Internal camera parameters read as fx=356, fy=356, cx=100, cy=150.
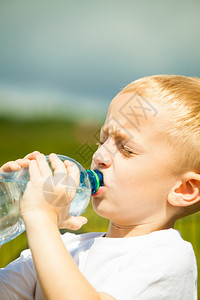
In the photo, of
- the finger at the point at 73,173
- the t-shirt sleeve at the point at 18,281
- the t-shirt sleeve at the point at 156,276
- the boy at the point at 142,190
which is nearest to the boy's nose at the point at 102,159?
the boy at the point at 142,190

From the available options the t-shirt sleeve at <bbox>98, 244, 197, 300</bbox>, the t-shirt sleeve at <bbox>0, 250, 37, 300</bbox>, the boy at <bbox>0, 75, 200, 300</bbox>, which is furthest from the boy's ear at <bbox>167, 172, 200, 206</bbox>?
the t-shirt sleeve at <bbox>0, 250, 37, 300</bbox>

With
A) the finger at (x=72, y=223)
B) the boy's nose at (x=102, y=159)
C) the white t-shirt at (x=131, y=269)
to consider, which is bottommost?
the white t-shirt at (x=131, y=269)

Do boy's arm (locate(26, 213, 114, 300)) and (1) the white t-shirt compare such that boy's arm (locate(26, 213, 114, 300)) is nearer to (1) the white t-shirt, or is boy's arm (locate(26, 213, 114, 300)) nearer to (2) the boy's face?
(1) the white t-shirt

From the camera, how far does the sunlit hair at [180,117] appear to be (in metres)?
0.93

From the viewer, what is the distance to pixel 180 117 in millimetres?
930

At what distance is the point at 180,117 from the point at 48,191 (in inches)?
15.7

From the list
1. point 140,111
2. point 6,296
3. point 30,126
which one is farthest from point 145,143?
point 30,126

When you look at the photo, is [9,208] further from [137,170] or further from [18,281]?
[137,170]

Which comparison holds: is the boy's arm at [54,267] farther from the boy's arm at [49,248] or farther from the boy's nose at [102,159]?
the boy's nose at [102,159]

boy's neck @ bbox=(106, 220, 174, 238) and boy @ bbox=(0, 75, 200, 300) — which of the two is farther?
boy's neck @ bbox=(106, 220, 174, 238)

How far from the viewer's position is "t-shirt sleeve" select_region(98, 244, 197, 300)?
750 mm

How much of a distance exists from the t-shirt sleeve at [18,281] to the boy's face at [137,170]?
0.92 ft

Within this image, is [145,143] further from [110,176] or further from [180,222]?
[180,222]

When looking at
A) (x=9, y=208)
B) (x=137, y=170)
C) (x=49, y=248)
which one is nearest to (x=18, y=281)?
(x=9, y=208)
